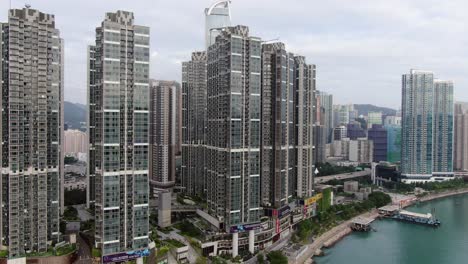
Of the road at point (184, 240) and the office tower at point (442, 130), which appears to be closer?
the road at point (184, 240)

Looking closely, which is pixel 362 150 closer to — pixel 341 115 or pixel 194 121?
pixel 341 115

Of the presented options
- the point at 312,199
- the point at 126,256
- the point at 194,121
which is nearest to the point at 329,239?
the point at 312,199

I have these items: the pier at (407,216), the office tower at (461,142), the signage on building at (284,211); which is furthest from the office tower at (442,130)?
the signage on building at (284,211)

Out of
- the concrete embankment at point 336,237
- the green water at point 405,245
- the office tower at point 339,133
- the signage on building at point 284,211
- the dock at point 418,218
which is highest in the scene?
the office tower at point 339,133

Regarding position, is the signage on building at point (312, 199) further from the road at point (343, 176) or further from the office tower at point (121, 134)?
Result: the office tower at point (121, 134)

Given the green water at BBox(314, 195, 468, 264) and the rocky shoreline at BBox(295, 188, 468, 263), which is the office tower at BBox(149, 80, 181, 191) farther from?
the green water at BBox(314, 195, 468, 264)

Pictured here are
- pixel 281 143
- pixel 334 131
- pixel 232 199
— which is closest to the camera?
pixel 232 199

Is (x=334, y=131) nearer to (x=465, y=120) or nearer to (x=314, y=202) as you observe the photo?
(x=465, y=120)

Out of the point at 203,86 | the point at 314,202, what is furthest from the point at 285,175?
the point at 203,86
